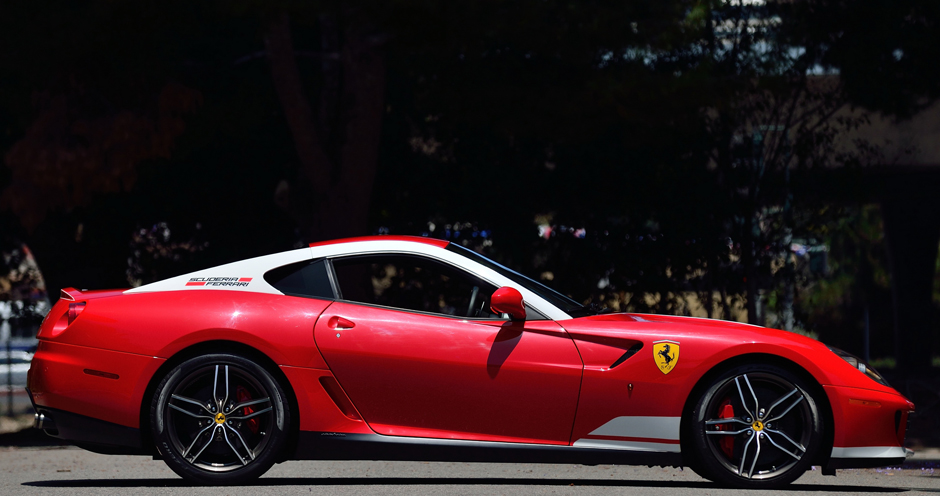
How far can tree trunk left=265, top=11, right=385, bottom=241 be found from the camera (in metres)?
11.3

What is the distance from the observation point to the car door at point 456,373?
5.80 metres

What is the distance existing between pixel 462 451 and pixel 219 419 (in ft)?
4.38

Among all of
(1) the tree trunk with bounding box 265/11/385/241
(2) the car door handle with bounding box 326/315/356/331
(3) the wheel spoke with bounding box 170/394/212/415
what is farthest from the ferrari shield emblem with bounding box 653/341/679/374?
(1) the tree trunk with bounding box 265/11/385/241

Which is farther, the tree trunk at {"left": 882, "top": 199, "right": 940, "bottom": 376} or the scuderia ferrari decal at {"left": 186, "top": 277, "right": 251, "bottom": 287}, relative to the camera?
the tree trunk at {"left": 882, "top": 199, "right": 940, "bottom": 376}

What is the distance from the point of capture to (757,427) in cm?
589

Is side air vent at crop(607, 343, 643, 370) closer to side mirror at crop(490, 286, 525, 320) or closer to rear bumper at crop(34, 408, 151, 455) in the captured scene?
side mirror at crop(490, 286, 525, 320)

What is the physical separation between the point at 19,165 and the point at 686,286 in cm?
749

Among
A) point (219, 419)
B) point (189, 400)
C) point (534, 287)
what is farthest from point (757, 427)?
point (189, 400)

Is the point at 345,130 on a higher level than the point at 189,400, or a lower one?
higher

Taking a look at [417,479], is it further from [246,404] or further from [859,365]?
[859,365]

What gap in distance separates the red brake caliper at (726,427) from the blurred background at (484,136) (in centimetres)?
548

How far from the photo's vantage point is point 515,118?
1180 centimetres

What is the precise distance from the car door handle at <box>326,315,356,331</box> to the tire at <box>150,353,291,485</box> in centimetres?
43

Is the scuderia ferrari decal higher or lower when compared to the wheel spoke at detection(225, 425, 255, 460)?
higher
